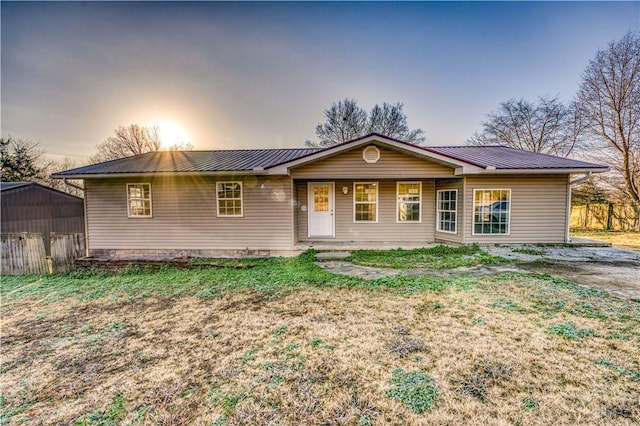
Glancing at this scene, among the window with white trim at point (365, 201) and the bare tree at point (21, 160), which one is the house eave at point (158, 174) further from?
the bare tree at point (21, 160)

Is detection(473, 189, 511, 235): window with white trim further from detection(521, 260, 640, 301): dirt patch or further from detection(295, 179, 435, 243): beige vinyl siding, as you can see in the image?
detection(521, 260, 640, 301): dirt patch

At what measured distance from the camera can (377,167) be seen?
26.9ft

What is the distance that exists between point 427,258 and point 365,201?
294 centimetres

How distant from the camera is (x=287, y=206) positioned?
8.35 metres

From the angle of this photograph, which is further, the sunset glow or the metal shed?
the sunset glow

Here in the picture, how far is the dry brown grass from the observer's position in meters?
2.15

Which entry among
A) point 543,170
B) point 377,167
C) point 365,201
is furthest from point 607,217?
point 377,167

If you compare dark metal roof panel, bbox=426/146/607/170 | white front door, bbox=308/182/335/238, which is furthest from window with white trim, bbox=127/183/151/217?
dark metal roof panel, bbox=426/146/607/170

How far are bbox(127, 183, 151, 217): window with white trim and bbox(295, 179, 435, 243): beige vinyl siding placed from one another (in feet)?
15.8

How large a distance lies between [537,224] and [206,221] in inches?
404

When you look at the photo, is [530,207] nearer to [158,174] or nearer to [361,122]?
[158,174]

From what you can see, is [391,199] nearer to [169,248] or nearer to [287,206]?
[287,206]

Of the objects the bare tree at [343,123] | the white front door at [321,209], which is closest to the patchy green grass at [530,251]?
the white front door at [321,209]

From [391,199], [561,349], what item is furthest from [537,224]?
Answer: [561,349]
